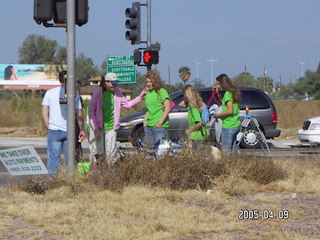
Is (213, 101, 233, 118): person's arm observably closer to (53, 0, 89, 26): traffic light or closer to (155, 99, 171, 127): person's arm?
(155, 99, 171, 127): person's arm

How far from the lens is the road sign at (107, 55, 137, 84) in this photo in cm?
2380

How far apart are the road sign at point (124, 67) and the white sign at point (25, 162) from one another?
13131 mm

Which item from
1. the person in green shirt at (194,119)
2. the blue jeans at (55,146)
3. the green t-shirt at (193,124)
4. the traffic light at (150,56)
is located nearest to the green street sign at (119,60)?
the traffic light at (150,56)

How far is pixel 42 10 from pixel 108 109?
194cm

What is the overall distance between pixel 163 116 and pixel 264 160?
1.81m

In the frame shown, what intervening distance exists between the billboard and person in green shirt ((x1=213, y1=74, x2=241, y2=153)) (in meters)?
78.1

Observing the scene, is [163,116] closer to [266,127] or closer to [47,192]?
[47,192]

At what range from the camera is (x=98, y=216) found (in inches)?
320

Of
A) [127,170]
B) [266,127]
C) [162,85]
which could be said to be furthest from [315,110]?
[127,170]

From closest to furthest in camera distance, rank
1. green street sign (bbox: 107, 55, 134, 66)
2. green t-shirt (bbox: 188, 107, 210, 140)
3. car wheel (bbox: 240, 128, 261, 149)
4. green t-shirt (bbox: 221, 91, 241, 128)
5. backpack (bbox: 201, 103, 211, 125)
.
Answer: green t-shirt (bbox: 221, 91, 241, 128) < green t-shirt (bbox: 188, 107, 210, 140) < backpack (bbox: 201, 103, 211, 125) < car wheel (bbox: 240, 128, 261, 149) < green street sign (bbox: 107, 55, 134, 66)

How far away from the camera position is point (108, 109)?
11.2m

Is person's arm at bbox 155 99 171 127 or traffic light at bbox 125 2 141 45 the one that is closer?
person's arm at bbox 155 99 171 127

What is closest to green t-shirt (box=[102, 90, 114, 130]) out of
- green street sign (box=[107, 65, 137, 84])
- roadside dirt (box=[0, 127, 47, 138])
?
green street sign (box=[107, 65, 137, 84])
